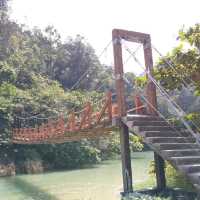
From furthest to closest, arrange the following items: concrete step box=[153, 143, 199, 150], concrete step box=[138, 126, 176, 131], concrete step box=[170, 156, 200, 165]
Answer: concrete step box=[138, 126, 176, 131]
concrete step box=[153, 143, 199, 150]
concrete step box=[170, 156, 200, 165]

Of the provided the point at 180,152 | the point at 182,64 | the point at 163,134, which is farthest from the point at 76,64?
the point at 180,152

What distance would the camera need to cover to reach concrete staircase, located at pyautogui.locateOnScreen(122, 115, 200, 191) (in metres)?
4.19

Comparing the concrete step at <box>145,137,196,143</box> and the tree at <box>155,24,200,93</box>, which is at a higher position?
the tree at <box>155,24,200,93</box>

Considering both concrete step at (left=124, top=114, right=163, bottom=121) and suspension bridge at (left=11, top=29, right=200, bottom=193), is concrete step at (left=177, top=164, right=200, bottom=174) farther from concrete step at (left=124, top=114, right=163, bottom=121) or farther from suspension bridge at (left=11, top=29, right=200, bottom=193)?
concrete step at (left=124, top=114, right=163, bottom=121)

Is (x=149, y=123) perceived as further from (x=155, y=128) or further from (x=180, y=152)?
(x=180, y=152)

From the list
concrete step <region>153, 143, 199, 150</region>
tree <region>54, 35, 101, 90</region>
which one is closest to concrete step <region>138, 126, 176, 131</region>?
concrete step <region>153, 143, 199, 150</region>

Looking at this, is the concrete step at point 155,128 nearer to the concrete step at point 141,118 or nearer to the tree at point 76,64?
the concrete step at point 141,118

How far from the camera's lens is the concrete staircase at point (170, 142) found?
4191 millimetres

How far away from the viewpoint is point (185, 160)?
171 inches

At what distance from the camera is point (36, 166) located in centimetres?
1438

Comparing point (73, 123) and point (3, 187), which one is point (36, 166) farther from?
point (73, 123)

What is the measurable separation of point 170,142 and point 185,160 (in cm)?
49

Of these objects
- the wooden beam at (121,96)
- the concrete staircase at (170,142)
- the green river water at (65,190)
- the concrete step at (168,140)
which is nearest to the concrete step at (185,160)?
the concrete staircase at (170,142)

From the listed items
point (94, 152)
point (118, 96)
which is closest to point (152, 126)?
point (118, 96)
